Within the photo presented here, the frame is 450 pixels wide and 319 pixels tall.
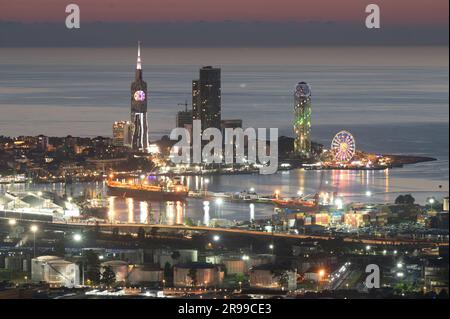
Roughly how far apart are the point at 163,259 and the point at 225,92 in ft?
73.8

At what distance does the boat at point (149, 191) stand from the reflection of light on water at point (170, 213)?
51 centimetres

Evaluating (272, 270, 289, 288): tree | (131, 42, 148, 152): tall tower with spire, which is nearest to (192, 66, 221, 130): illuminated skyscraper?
(131, 42, 148, 152): tall tower with spire

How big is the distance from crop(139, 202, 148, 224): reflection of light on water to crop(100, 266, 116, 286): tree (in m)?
4.95

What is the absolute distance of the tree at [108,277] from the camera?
11141 millimetres

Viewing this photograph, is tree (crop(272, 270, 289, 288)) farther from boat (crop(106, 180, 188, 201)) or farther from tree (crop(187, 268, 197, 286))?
boat (crop(106, 180, 188, 201))

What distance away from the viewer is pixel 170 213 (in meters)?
17.8

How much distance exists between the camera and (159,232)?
1501 cm

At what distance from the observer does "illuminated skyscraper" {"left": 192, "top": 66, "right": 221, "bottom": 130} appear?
26.6 meters

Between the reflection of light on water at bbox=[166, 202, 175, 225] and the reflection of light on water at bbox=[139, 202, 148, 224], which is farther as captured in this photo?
the reflection of light on water at bbox=[139, 202, 148, 224]

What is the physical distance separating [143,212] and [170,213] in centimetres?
38

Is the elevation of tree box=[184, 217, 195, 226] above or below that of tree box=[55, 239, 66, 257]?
above

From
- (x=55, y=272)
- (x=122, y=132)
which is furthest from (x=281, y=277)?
(x=122, y=132)
